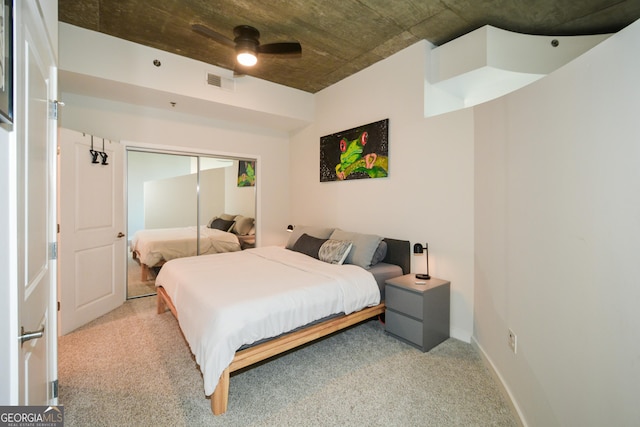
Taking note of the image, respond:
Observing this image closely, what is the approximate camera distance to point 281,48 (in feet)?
9.14

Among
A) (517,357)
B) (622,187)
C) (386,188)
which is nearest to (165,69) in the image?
(386,188)

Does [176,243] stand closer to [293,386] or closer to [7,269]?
[293,386]

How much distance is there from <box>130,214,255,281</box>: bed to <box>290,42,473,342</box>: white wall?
1.51 m

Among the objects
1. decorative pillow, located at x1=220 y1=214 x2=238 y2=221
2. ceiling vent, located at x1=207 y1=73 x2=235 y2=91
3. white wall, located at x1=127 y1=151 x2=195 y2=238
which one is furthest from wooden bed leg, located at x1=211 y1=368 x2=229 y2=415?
ceiling vent, located at x1=207 y1=73 x2=235 y2=91

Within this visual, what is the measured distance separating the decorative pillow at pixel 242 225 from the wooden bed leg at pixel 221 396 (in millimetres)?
3138

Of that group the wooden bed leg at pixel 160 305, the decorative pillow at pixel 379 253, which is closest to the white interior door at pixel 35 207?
the wooden bed leg at pixel 160 305

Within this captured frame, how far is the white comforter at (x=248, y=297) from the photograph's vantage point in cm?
188

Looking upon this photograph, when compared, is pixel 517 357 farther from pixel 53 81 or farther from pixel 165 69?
pixel 165 69

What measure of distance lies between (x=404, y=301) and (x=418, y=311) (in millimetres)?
153

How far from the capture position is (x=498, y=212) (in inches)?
85.8

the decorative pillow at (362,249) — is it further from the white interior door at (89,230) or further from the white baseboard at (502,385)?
the white interior door at (89,230)

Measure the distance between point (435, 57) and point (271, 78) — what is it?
7.17 ft

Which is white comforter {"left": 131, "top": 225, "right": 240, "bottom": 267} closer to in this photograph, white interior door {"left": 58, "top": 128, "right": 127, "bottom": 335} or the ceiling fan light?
white interior door {"left": 58, "top": 128, "right": 127, "bottom": 335}

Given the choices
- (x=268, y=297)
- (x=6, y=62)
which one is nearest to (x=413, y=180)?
(x=268, y=297)
